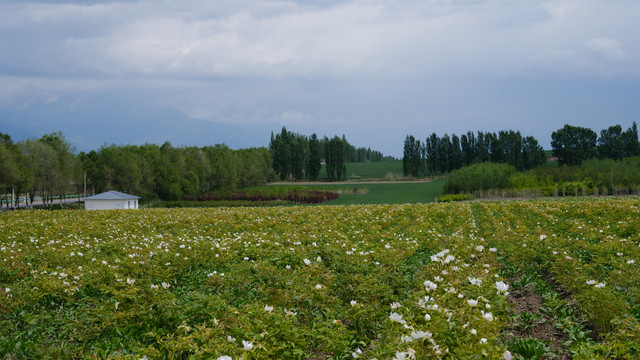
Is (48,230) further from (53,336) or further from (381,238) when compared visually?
(381,238)

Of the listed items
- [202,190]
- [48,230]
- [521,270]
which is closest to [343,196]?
[202,190]

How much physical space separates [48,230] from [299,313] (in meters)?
13.5

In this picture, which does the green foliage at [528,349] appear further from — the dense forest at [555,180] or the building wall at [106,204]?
the dense forest at [555,180]

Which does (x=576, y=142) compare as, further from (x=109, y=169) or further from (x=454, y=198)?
(x=109, y=169)

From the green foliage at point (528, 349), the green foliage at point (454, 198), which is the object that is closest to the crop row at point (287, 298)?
the green foliage at point (528, 349)

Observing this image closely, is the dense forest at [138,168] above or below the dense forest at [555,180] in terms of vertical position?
above

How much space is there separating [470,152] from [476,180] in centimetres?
2959

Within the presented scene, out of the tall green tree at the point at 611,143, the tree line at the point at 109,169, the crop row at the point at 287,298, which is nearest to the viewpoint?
the crop row at the point at 287,298

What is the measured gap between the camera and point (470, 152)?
75000 millimetres

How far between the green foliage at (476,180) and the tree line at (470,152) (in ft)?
61.9

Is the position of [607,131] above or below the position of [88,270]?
above

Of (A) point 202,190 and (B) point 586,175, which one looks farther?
(A) point 202,190

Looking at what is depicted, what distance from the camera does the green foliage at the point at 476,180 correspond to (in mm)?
46969

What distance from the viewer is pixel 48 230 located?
49.3ft
